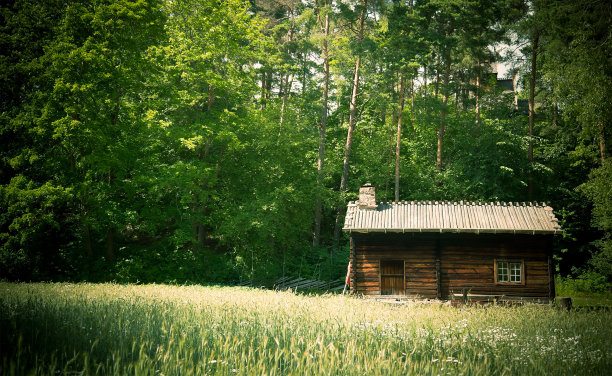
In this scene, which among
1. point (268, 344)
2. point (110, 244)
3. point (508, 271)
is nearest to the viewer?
point (268, 344)

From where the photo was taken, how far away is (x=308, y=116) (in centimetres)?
3309

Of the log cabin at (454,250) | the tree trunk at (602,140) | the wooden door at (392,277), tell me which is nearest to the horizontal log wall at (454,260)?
the log cabin at (454,250)

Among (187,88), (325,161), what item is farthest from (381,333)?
(325,161)

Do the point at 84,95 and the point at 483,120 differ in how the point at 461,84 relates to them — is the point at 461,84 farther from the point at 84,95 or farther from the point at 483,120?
the point at 84,95

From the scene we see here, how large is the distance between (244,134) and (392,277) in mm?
13803

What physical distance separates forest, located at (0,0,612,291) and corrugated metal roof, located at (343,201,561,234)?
704 cm

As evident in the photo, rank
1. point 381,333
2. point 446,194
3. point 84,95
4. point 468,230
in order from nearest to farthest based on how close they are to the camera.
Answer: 1. point 381,333
2. point 468,230
3. point 84,95
4. point 446,194

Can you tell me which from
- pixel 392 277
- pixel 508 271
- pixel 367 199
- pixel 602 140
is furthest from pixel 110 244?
pixel 602 140

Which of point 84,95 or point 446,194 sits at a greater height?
point 84,95

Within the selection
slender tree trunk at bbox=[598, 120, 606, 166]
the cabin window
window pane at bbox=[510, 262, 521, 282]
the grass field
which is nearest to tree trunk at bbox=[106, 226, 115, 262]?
the grass field

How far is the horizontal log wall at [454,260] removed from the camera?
1825cm

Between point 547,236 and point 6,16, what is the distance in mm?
28422

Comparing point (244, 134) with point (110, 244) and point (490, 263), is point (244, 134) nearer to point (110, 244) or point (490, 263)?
point (110, 244)

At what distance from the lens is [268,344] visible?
575cm
